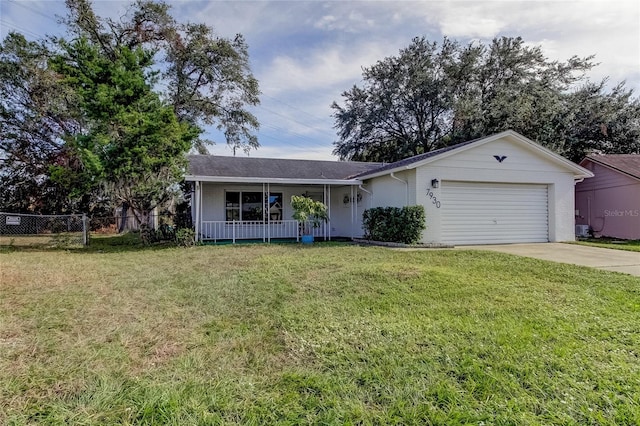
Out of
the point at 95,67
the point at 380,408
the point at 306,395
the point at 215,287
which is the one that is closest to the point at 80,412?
the point at 306,395

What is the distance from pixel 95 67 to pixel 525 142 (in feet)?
45.9

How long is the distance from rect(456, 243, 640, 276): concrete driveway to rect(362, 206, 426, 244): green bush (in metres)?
2.81

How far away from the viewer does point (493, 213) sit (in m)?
12.4

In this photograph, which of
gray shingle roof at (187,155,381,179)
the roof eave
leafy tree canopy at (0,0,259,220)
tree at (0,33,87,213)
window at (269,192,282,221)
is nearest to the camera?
leafy tree canopy at (0,0,259,220)

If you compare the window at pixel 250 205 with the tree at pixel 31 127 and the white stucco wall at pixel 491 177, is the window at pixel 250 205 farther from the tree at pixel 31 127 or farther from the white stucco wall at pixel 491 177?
the tree at pixel 31 127

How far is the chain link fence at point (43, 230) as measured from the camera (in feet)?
42.1

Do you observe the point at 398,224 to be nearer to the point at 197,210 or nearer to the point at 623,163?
the point at 197,210

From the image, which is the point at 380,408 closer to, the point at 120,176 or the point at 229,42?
the point at 120,176

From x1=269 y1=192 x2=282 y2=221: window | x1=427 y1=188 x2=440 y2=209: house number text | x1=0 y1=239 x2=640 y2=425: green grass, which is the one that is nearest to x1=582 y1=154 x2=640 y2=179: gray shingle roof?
x1=427 y1=188 x2=440 y2=209: house number text

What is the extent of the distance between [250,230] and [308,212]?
123 inches

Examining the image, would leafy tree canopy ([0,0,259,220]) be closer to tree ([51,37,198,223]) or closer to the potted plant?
tree ([51,37,198,223])

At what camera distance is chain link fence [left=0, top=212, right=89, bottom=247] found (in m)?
12.8

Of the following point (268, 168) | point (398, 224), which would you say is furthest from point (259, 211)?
point (398, 224)

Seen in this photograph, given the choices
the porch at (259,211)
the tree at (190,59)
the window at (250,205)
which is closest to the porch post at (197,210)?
the porch at (259,211)
